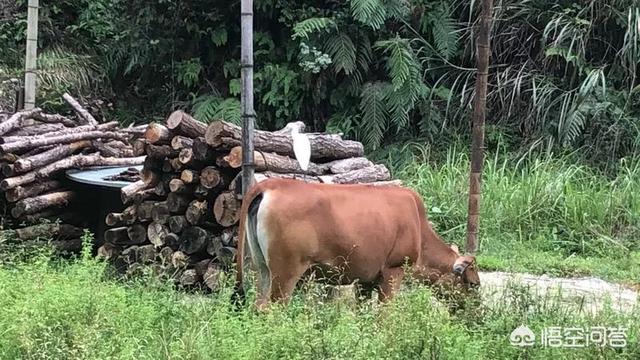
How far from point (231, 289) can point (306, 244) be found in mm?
635

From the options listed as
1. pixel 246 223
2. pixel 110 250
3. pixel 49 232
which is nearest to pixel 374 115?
pixel 49 232

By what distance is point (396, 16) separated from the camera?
12.7 metres

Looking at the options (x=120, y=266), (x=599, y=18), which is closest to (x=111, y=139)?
(x=120, y=266)

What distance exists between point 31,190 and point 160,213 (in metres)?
1.80

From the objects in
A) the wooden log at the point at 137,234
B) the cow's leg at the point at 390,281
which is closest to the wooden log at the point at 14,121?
the wooden log at the point at 137,234

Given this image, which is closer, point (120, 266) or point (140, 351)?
point (140, 351)

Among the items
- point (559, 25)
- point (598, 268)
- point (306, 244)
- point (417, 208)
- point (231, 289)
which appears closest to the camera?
point (231, 289)

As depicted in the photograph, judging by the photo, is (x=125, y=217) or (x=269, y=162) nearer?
(x=269, y=162)

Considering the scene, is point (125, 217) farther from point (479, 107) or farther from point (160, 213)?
point (479, 107)

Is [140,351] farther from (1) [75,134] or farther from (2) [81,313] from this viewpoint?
(1) [75,134]

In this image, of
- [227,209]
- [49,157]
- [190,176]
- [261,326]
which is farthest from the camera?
[49,157]

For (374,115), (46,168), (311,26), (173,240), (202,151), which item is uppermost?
(311,26)

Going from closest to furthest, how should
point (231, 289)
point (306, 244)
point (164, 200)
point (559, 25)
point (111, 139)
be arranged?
1. point (231, 289)
2. point (306, 244)
3. point (164, 200)
4. point (111, 139)
5. point (559, 25)

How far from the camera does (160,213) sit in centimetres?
741
